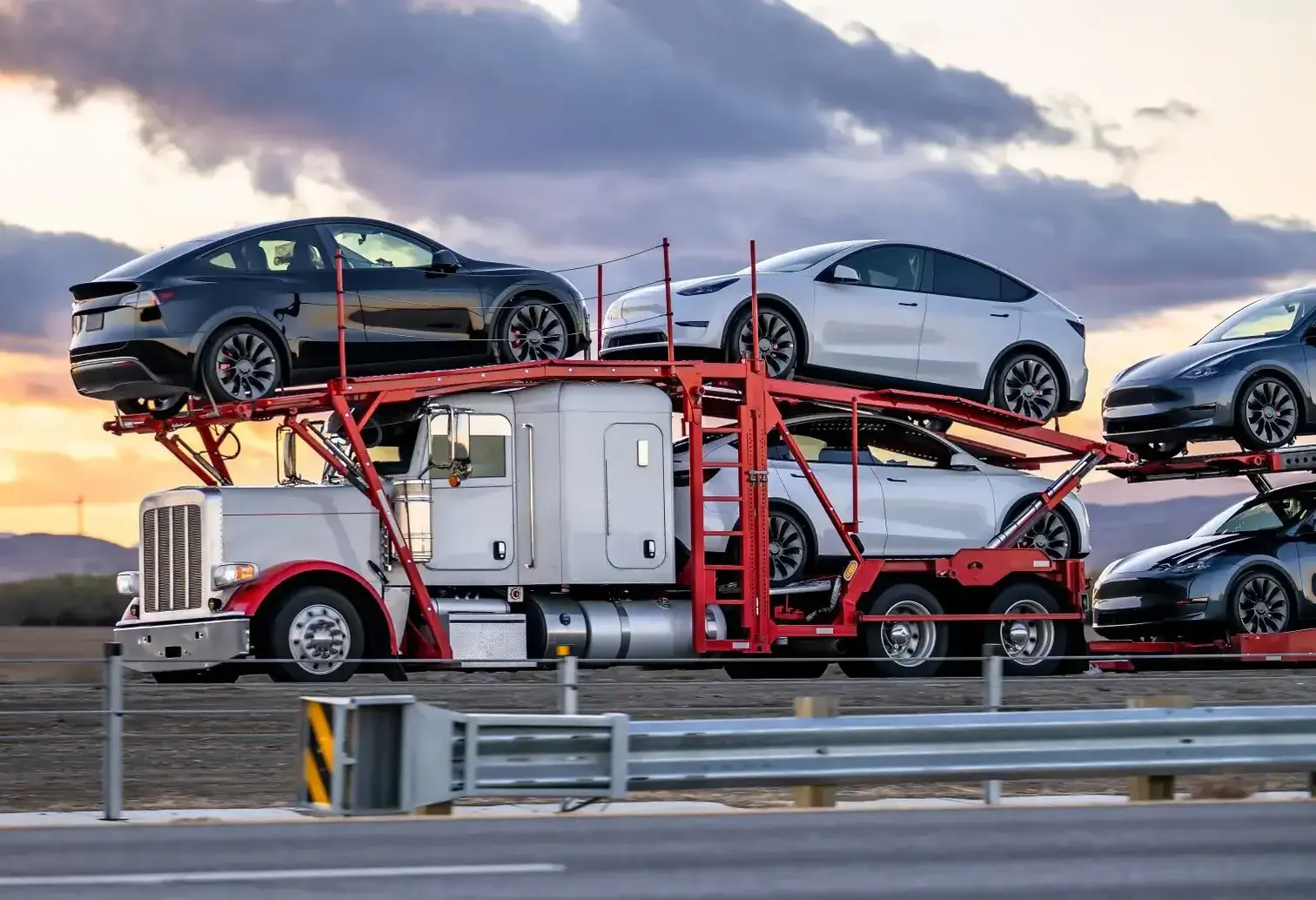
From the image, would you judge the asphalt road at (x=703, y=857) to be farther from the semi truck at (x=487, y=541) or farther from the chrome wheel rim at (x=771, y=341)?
Answer: the chrome wheel rim at (x=771, y=341)

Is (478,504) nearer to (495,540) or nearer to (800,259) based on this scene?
(495,540)

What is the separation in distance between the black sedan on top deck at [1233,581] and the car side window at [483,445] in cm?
670

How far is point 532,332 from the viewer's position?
1827cm

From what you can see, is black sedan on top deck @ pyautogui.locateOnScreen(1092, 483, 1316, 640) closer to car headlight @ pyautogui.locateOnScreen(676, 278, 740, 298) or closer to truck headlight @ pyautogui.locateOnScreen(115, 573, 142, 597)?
car headlight @ pyautogui.locateOnScreen(676, 278, 740, 298)

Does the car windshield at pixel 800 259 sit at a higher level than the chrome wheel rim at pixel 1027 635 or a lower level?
higher

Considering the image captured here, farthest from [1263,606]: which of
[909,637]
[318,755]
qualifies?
[318,755]

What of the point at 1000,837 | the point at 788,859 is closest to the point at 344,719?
the point at 788,859

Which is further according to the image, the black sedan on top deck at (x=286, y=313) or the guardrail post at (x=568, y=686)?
the black sedan on top deck at (x=286, y=313)

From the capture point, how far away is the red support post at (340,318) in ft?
55.9

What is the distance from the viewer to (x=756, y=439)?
60.3ft

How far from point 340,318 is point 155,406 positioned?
1.90m

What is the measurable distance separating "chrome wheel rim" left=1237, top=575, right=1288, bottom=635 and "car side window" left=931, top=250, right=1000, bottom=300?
366 centimetres

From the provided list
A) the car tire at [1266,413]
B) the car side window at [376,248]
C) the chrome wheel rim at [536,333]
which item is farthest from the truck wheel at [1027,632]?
the car side window at [376,248]

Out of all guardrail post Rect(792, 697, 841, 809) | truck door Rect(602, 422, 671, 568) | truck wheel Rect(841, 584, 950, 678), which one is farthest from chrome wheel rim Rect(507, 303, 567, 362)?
guardrail post Rect(792, 697, 841, 809)
